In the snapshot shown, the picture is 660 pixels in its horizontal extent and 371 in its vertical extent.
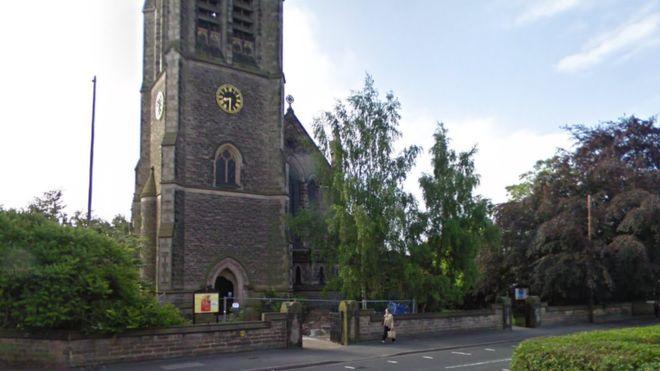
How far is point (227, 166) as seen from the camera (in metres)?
28.5

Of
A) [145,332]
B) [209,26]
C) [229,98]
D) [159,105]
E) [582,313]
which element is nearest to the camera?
[145,332]

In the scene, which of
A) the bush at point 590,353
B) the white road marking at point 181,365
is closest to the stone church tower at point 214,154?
the white road marking at point 181,365

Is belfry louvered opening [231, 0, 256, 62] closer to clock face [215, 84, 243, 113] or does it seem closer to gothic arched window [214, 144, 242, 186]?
clock face [215, 84, 243, 113]

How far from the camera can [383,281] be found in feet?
72.9

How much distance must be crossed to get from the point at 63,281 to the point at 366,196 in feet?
38.7

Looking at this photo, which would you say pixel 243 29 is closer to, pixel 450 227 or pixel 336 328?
pixel 450 227

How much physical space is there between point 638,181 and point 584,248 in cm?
483

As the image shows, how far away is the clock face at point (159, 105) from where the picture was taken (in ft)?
92.7

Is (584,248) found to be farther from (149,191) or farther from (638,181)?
(149,191)

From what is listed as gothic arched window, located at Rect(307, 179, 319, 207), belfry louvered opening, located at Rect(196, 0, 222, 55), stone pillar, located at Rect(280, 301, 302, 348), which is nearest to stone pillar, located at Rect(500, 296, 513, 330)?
stone pillar, located at Rect(280, 301, 302, 348)

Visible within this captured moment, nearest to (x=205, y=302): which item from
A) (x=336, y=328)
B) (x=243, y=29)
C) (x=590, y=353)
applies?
(x=336, y=328)

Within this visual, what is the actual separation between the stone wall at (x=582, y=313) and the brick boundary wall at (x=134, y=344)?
48.6 ft

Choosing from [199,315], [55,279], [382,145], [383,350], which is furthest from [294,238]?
[55,279]

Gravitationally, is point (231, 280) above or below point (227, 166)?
below
